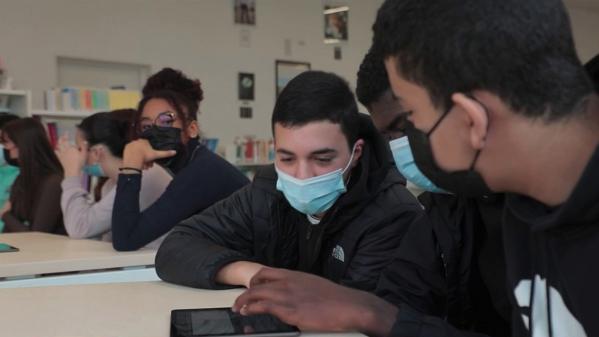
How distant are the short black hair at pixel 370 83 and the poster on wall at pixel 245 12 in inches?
199

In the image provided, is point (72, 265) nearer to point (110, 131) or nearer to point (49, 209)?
point (110, 131)

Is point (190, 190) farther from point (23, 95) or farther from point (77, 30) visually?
point (77, 30)

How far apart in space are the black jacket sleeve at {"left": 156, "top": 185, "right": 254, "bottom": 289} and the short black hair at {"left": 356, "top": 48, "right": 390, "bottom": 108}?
427mm

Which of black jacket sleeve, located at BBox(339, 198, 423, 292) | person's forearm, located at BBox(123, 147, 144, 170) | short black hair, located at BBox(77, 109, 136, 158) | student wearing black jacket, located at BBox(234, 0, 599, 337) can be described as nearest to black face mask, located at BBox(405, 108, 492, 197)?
student wearing black jacket, located at BBox(234, 0, 599, 337)

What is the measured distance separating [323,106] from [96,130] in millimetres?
1550

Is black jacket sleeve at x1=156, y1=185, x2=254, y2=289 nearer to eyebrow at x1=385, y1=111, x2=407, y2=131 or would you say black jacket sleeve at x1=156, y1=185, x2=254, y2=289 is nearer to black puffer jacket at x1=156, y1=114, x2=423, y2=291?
black puffer jacket at x1=156, y1=114, x2=423, y2=291

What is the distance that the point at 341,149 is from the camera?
1.58m

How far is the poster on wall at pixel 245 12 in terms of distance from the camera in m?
6.48

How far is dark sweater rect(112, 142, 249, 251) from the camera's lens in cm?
216

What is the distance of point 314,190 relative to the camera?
154 cm

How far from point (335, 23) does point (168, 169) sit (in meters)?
5.01

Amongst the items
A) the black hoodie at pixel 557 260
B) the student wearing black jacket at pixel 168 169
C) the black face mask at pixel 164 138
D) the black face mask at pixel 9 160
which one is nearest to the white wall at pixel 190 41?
the black face mask at pixel 9 160

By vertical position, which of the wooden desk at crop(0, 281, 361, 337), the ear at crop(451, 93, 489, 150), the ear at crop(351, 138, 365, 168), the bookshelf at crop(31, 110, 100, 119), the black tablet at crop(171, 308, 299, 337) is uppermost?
the bookshelf at crop(31, 110, 100, 119)

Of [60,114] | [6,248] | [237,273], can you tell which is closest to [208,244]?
[237,273]
